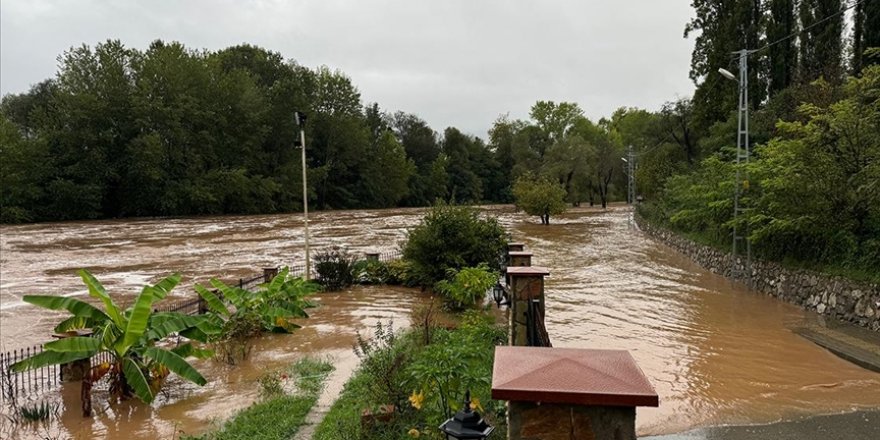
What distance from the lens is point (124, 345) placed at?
7.18 meters

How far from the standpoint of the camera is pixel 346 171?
6950 cm

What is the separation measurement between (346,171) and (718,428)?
65.8 meters

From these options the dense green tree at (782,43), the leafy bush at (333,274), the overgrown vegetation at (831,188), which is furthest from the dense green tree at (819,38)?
the leafy bush at (333,274)

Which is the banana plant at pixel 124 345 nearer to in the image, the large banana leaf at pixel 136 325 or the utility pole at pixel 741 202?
the large banana leaf at pixel 136 325

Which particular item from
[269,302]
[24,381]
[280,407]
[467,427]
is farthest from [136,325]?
[467,427]

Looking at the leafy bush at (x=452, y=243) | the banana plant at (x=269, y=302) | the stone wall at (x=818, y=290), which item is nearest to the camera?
the stone wall at (x=818, y=290)

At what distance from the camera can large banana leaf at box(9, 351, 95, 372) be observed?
21.9ft

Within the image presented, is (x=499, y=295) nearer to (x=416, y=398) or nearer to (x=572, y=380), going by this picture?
(x=416, y=398)

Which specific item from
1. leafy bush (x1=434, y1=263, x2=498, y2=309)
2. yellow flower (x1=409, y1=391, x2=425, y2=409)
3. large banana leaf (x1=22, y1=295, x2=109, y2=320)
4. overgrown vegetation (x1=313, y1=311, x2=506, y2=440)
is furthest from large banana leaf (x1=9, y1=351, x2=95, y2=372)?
leafy bush (x1=434, y1=263, x2=498, y2=309)

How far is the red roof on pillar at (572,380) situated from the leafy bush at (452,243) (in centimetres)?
1084

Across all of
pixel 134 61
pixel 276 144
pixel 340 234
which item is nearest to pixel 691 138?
pixel 340 234

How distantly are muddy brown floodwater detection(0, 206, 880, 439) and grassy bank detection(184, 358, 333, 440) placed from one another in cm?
35

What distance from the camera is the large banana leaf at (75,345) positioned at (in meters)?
6.79

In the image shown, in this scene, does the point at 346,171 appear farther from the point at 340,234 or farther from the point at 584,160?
the point at 340,234
